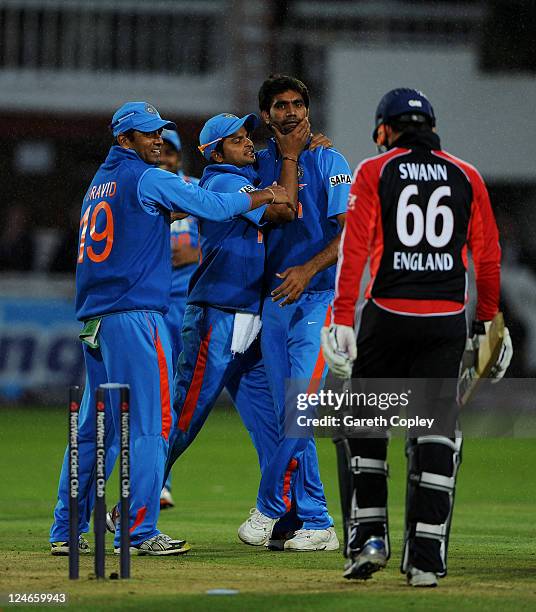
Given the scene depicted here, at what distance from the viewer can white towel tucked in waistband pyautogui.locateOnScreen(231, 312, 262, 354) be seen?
313 inches

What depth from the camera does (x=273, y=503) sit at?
25.6ft

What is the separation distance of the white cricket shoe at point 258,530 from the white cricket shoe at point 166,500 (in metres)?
2.33

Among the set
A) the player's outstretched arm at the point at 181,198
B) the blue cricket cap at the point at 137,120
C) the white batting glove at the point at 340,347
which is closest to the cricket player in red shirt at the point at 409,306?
the white batting glove at the point at 340,347

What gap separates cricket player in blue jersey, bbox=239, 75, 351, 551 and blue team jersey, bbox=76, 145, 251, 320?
0.71m

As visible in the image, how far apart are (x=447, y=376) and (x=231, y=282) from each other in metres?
2.06

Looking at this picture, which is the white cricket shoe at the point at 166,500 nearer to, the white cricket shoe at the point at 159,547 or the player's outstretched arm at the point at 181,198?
the white cricket shoe at the point at 159,547

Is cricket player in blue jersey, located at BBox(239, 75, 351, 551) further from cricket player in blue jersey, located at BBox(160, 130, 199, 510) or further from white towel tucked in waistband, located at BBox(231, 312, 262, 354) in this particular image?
cricket player in blue jersey, located at BBox(160, 130, 199, 510)

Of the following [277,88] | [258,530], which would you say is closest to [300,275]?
[277,88]

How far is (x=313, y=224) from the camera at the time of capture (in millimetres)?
8086

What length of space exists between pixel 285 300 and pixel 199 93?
51.8ft

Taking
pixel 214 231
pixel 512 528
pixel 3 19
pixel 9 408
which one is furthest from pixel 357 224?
pixel 3 19

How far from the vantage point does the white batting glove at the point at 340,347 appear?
6.13 m

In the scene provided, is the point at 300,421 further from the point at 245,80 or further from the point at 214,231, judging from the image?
the point at 245,80

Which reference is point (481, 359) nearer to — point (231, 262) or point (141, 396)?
point (141, 396)
